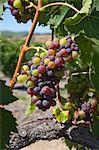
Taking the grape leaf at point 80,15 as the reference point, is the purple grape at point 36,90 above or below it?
below

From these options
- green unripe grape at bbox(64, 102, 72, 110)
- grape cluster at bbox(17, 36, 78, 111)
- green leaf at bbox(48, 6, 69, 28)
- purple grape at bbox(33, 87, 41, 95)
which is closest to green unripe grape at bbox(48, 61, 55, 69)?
grape cluster at bbox(17, 36, 78, 111)

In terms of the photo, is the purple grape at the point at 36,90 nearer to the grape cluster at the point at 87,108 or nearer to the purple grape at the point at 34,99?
the purple grape at the point at 34,99

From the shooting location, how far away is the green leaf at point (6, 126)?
5.23ft

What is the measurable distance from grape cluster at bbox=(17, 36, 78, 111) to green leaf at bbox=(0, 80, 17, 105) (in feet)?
0.23

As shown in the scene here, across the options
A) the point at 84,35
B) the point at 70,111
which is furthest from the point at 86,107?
the point at 84,35

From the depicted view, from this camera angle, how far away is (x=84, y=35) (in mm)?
1471

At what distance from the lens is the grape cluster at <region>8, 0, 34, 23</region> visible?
5.03 ft

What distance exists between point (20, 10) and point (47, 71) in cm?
27

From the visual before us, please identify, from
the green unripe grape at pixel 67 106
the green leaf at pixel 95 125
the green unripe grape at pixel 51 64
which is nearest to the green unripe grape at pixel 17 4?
the green unripe grape at pixel 51 64

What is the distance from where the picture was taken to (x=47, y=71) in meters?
1.50

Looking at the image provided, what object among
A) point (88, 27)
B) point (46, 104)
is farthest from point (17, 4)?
point (46, 104)

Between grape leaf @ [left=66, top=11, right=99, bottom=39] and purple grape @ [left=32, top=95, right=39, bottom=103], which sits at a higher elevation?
grape leaf @ [left=66, top=11, right=99, bottom=39]

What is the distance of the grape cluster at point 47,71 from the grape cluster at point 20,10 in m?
0.17

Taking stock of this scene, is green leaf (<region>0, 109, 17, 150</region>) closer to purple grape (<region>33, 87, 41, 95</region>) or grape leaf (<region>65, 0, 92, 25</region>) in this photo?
purple grape (<region>33, 87, 41, 95</region>)
